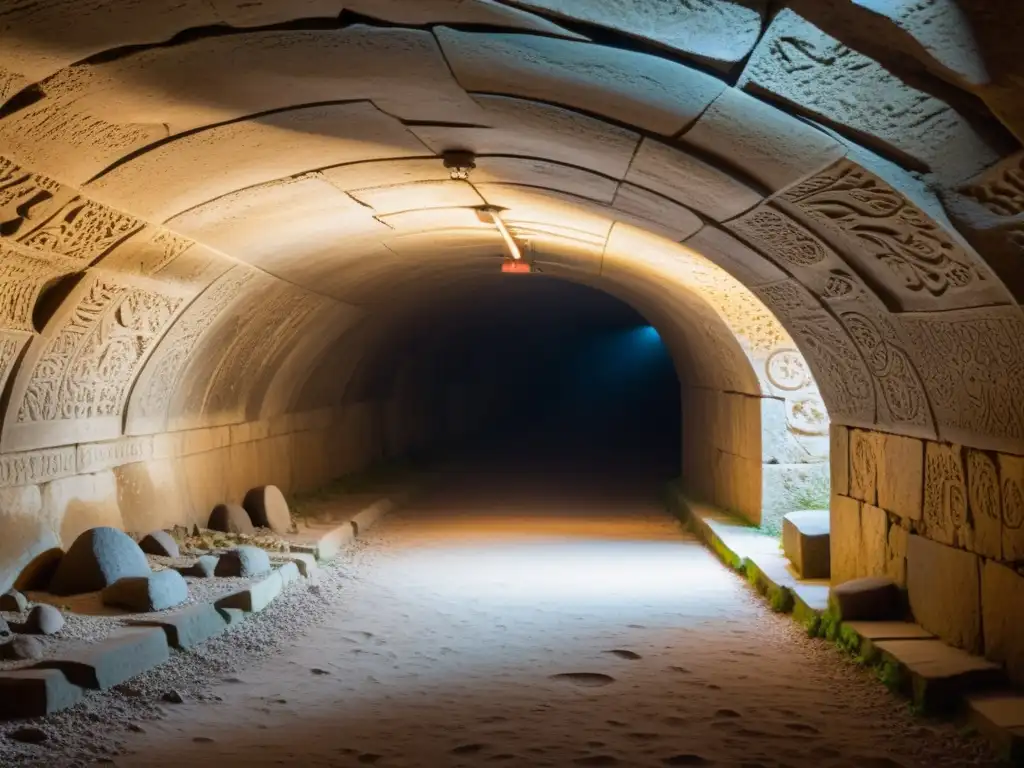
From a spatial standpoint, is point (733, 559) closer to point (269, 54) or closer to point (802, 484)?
point (802, 484)

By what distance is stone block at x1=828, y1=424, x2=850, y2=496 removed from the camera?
7652mm

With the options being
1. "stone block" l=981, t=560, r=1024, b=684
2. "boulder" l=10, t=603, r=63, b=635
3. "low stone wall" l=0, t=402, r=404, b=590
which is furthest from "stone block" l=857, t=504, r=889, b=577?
"low stone wall" l=0, t=402, r=404, b=590

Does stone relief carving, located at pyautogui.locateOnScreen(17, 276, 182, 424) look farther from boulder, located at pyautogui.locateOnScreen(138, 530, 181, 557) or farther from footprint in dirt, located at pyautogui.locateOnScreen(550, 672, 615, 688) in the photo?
footprint in dirt, located at pyautogui.locateOnScreen(550, 672, 615, 688)

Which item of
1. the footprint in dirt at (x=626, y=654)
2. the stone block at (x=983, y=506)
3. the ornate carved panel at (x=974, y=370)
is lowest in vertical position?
the footprint in dirt at (x=626, y=654)

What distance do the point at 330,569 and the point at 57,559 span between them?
263 cm

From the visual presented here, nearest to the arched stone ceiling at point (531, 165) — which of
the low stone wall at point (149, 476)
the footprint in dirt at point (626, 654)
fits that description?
the low stone wall at point (149, 476)

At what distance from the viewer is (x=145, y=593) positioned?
7.16 m

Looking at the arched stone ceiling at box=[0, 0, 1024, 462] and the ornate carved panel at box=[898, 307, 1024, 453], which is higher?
the arched stone ceiling at box=[0, 0, 1024, 462]

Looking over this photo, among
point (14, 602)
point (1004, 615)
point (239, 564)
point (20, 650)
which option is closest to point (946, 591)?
point (1004, 615)

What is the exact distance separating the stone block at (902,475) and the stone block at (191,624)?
4.45 meters

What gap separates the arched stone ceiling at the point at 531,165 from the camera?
390 centimetres

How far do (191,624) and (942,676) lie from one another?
444 centimetres

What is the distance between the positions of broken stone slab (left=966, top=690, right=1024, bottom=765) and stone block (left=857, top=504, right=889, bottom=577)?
1.82m

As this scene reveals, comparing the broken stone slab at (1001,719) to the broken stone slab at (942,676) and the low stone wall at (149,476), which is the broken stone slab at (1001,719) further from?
the low stone wall at (149,476)
